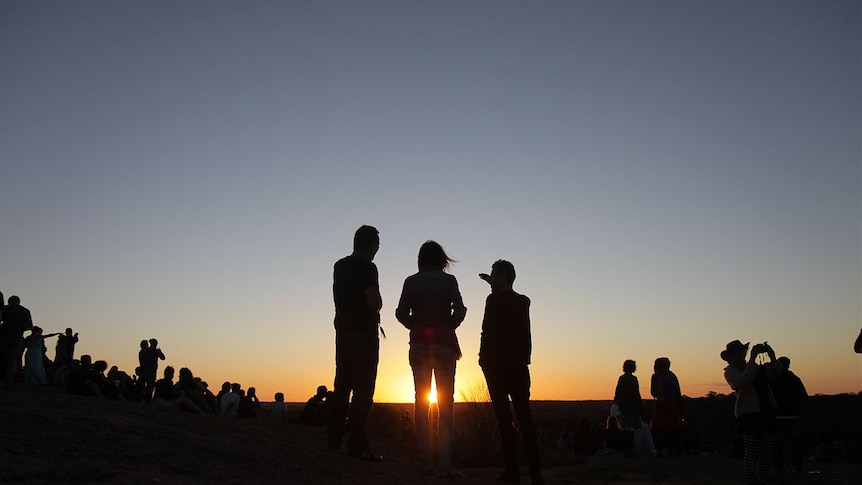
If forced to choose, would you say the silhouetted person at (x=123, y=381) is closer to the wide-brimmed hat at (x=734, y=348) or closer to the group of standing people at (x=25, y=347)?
the group of standing people at (x=25, y=347)

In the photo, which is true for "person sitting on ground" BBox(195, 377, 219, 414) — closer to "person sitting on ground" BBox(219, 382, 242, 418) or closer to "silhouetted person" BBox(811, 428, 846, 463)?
"person sitting on ground" BBox(219, 382, 242, 418)

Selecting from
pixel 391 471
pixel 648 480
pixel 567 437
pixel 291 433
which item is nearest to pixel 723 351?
pixel 648 480

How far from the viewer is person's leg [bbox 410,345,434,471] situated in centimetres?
724

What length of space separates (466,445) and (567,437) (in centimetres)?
665

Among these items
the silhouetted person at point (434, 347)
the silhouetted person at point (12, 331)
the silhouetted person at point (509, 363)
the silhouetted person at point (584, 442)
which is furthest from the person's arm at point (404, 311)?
the silhouetted person at point (12, 331)

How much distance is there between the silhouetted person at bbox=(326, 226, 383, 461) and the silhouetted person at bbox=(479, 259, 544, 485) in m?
1.14

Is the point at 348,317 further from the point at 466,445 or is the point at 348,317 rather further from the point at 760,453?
the point at 466,445

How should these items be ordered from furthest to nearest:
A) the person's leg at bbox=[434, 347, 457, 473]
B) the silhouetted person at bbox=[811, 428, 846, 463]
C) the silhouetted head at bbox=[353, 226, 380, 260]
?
1. the silhouetted person at bbox=[811, 428, 846, 463]
2. the silhouetted head at bbox=[353, 226, 380, 260]
3. the person's leg at bbox=[434, 347, 457, 473]

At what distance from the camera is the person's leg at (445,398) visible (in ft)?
23.4

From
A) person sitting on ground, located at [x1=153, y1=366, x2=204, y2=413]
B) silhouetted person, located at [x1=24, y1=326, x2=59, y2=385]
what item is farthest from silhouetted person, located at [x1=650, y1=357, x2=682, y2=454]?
silhouetted person, located at [x1=24, y1=326, x2=59, y2=385]

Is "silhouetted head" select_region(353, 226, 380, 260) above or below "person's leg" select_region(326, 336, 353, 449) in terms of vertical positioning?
above

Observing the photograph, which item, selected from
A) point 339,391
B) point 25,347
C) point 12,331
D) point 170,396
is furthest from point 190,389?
point 339,391

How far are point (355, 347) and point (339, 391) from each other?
0.50 meters

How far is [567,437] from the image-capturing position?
19125 millimetres
